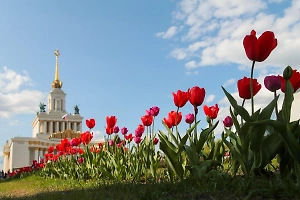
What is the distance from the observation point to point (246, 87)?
3438mm

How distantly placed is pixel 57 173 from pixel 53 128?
2778 inches

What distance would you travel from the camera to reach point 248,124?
10.5 feet

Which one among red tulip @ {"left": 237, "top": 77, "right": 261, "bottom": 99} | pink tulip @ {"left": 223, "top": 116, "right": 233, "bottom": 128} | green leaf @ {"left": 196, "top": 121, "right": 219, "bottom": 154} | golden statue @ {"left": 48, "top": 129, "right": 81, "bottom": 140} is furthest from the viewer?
golden statue @ {"left": 48, "top": 129, "right": 81, "bottom": 140}

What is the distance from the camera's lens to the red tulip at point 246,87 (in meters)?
3.44

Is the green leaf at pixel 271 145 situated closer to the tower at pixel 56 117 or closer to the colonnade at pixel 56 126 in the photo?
the tower at pixel 56 117

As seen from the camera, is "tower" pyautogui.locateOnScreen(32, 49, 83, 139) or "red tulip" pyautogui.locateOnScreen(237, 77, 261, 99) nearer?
"red tulip" pyautogui.locateOnScreen(237, 77, 261, 99)

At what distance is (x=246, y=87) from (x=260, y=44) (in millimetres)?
481

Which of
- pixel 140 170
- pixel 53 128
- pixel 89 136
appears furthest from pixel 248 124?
pixel 53 128

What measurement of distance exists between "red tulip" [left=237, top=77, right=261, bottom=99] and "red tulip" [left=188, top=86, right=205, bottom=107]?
58 cm

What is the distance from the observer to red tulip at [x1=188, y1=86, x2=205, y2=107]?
3.98 m

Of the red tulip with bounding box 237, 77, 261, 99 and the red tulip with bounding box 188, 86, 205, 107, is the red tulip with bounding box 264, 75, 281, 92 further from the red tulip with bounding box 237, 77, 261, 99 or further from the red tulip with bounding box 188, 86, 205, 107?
the red tulip with bounding box 188, 86, 205, 107

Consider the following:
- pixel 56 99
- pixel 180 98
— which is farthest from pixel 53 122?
pixel 180 98

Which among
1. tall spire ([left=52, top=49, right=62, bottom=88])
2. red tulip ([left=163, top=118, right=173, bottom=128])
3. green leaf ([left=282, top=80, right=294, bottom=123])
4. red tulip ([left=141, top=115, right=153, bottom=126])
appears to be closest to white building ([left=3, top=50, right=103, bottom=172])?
tall spire ([left=52, top=49, right=62, bottom=88])

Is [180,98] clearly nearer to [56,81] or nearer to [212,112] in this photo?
[212,112]
